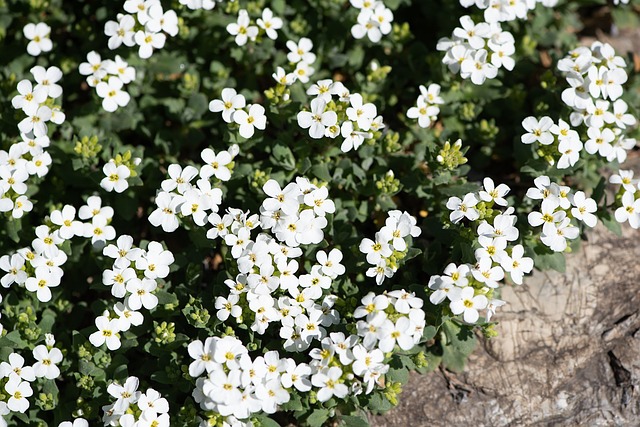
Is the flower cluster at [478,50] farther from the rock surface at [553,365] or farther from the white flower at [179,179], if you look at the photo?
the white flower at [179,179]

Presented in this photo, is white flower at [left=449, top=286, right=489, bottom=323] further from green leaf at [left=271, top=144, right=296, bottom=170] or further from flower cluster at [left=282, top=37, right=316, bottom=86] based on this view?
flower cluster at [left=282, top=37, right=316, bottom=86]

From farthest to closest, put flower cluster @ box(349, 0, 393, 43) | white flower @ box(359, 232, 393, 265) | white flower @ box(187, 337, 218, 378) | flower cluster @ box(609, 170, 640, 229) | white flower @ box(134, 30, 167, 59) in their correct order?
1. flower cluster @ box(349, 0, 393, 43)
2. white flower @ box(134, 30, 167, 59)
3. flower cluster @ box(609, 170, 640, 229)
4. white flower @ box(359, 232, 393, 265)
5. white flower @ box(187, 337, 218, 378)

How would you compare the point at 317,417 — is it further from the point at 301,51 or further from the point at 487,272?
the point at 301,51

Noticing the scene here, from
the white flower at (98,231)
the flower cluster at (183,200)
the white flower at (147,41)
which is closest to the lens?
the flower cluster at (183,200)

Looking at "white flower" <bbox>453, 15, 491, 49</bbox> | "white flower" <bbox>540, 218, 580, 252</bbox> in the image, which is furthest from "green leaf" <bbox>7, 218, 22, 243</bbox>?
"white flower" <bbox>540, 218, 580, 252</bbox>

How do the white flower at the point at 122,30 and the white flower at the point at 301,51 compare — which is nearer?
the white flower at the point at 122,30

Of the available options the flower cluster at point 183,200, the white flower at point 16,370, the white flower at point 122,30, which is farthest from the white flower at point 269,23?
the white flower at point 16,370

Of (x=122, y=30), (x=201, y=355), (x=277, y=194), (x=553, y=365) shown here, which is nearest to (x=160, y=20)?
(x=122, y=30)
